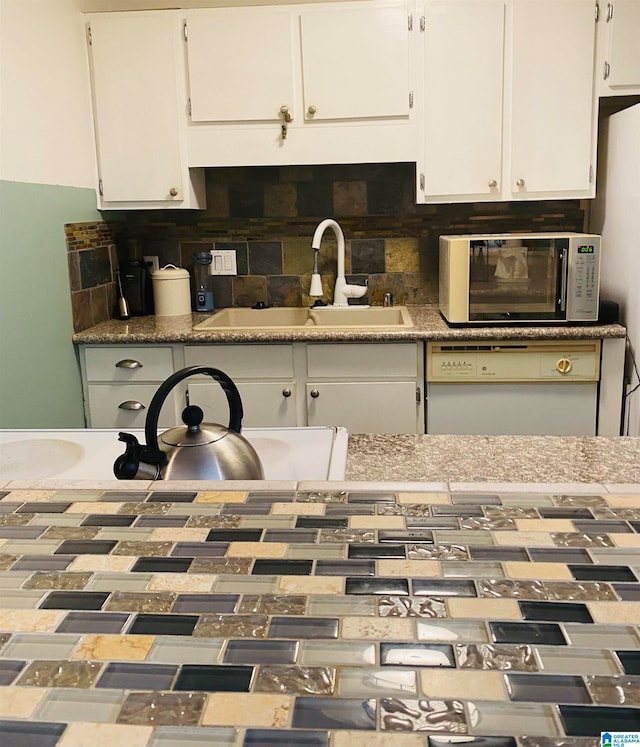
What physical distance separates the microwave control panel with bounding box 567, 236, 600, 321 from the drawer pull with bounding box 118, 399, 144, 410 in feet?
5.80

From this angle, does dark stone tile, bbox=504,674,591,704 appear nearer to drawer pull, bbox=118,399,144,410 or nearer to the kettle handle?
the kettle handle

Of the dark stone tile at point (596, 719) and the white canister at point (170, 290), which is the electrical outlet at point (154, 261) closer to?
the white canister at point (170, 290)

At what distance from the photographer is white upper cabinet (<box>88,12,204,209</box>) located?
3.13 m

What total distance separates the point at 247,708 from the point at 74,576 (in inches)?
12.1

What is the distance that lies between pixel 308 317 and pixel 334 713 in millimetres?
2966

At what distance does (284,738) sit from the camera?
56 cm

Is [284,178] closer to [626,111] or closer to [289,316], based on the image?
[289,316]

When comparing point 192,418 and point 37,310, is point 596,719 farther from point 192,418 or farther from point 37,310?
point 37,310

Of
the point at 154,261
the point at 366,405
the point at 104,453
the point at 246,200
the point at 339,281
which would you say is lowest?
the point at 366,405

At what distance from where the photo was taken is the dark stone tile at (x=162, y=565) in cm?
82

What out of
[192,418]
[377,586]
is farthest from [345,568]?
[192,418]

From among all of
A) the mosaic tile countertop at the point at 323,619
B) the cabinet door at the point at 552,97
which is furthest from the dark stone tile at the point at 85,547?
the cabinet door at the point at 552,97

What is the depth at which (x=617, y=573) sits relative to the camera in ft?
2.58

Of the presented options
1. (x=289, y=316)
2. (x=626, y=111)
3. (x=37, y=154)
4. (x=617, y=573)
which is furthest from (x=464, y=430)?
(x=617, y=573)
